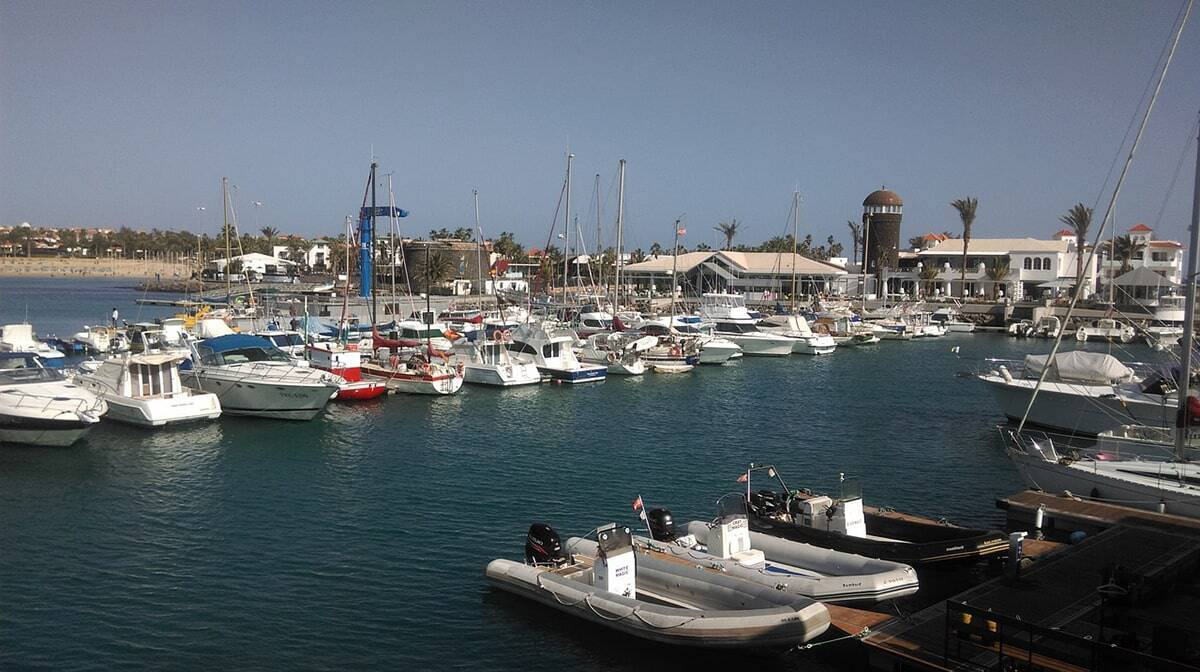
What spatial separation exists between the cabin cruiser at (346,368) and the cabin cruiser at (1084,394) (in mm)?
29398

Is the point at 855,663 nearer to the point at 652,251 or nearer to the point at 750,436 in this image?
the point at 750,436

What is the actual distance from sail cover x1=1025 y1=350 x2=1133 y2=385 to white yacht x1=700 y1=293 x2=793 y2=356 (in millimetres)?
30406

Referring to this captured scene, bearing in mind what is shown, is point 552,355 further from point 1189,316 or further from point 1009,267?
point 1009,267

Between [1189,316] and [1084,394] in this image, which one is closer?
[1189,316]

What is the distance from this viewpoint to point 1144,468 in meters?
24.2

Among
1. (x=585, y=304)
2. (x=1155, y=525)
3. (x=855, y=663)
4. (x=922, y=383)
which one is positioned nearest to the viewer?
(x=855, y=663)

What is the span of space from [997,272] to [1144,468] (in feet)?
330

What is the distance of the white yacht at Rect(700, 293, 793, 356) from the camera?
69188mm

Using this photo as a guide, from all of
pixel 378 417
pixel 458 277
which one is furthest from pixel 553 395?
pixel 458 277

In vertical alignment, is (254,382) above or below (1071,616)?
above

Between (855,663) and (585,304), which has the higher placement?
(585,304)

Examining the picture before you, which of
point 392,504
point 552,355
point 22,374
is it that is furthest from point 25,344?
point 392,504

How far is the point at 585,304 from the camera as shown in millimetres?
78688

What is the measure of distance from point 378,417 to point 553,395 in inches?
423
